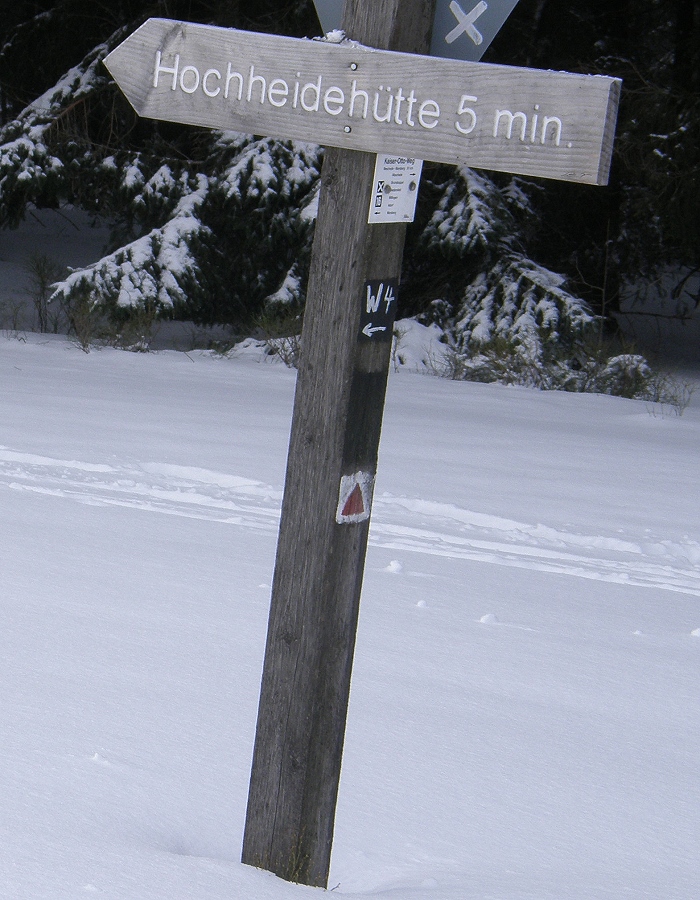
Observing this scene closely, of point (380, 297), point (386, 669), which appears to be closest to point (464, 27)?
point (380, 297)

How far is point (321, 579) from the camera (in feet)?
7.27

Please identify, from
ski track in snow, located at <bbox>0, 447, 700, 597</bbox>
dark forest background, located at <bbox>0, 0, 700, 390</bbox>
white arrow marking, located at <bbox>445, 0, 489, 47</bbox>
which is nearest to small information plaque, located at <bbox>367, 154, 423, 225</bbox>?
white arrow marking, located at <bbox>445, 0, 489, 47</bbox>

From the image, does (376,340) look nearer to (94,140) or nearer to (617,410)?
(617,410)

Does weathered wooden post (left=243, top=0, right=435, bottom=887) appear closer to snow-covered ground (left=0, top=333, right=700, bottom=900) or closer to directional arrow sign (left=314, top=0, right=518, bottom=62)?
directional arrow sign (left=314, top=0, right=518, bottom=62)

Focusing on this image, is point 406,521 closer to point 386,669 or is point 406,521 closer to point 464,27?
point 386,669

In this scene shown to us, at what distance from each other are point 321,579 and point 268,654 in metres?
0.21

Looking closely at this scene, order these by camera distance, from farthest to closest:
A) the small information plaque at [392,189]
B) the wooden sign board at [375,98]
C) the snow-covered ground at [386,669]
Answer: the snow-covered ground at [386,669] → the small information plaque at [392,189] → the wooden sign board at [375,98]

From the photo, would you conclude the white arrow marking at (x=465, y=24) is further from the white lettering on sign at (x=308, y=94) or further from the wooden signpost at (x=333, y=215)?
the white lettering on sign at (x=308, y=94)

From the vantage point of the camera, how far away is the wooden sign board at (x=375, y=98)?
1908 millimetres

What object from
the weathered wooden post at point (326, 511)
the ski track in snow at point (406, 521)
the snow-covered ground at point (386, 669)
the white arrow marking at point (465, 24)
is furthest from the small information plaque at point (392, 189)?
the ski track in snow at point (406, 521)

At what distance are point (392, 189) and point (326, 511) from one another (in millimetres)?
634

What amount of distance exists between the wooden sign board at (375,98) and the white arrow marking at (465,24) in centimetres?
16

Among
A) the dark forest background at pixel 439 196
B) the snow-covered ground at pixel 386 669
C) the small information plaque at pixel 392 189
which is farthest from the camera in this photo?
the dark forest background at pixel 439 196

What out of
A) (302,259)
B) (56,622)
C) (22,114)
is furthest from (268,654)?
(22,114)
